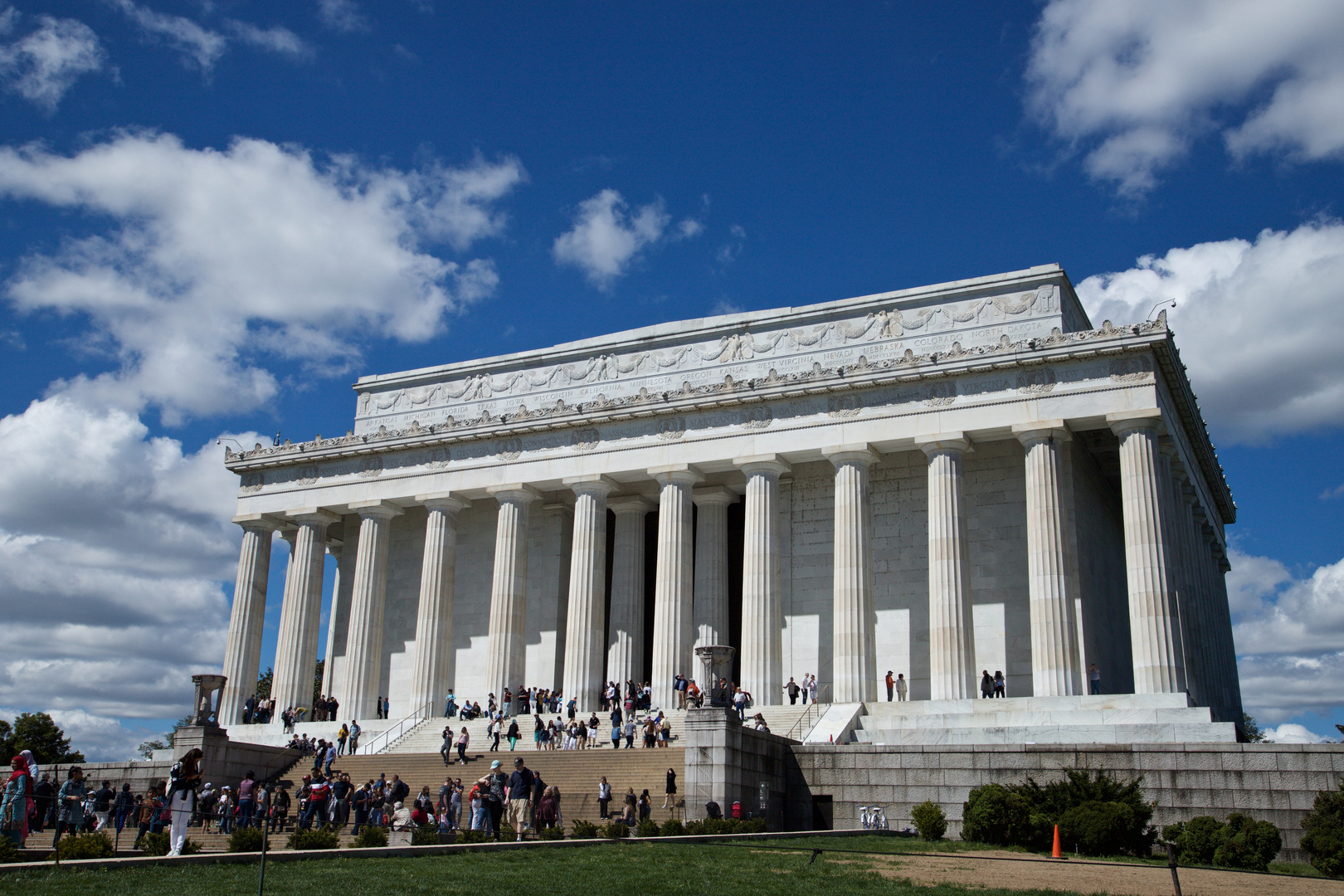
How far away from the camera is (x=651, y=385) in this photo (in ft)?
161

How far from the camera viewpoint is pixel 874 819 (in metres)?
29.0

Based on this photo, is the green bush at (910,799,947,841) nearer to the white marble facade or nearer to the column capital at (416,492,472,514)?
the white marble facade

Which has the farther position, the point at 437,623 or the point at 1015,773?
the point at 437,623

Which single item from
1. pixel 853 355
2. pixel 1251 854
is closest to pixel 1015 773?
pixel 1251 854

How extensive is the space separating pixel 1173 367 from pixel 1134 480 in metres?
4.40

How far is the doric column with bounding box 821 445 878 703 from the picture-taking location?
39688 millimetres

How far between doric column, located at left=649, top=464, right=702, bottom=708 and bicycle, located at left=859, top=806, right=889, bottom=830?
1354 centimetres

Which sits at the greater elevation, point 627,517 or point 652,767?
point 627,517

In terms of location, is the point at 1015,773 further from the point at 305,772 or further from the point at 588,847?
the point at 305,772

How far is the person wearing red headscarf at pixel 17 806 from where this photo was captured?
1948 centimetres

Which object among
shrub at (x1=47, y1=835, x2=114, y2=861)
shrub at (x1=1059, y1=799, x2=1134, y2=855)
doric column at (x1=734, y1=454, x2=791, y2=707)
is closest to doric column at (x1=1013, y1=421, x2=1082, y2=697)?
doric column at (x1=734, y1=454, x2=791, y2=707)

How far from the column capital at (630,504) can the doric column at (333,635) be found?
14120mm

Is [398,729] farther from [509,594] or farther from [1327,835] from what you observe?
[1327,835]

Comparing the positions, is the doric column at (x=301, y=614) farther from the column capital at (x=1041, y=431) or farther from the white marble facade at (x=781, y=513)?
the column capital at (x=1041, y=431)
